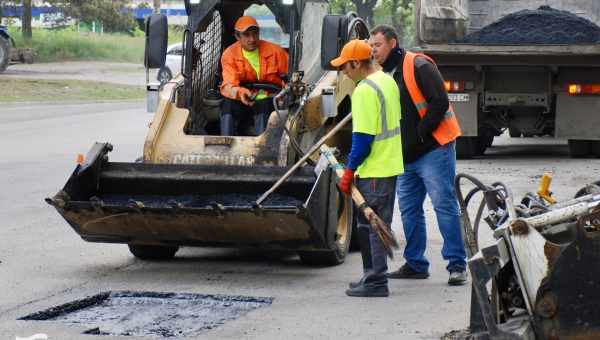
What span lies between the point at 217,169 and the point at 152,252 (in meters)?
0.92

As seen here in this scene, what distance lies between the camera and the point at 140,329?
6957 millimetres

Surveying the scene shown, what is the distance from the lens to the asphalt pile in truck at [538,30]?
17.0 metres

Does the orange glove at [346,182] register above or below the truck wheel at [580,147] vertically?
above

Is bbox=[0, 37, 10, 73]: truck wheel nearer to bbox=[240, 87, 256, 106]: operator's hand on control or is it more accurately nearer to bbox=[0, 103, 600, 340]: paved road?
bbox=[0, 103, 600, 340]: paved road

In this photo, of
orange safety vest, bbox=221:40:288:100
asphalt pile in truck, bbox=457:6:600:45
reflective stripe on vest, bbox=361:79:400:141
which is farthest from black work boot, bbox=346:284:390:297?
asphalt pile in truck, bbox=457:6:600:45

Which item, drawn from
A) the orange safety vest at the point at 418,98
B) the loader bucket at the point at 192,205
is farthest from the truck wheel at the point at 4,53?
the orange safety vest at the point at 418,98

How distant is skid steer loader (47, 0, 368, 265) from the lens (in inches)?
328

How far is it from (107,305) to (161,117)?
7.59 feet

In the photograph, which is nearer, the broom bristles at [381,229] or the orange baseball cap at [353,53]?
the broom bristles at [381,229]

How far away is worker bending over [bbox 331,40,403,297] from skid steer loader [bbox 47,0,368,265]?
1.19 ft

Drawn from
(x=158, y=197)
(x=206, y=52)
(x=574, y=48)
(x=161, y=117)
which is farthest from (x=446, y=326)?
(x=574, y=48)

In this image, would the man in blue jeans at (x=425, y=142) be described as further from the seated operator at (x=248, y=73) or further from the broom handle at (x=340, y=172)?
the seated operator at (x=248, y=73)

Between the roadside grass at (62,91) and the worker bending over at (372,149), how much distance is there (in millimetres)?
22389

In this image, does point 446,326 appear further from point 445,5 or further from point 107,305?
point 445,5
